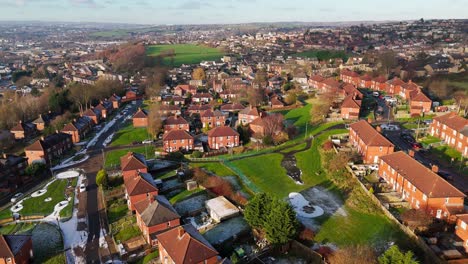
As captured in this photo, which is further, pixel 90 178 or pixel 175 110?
pixel 175 110

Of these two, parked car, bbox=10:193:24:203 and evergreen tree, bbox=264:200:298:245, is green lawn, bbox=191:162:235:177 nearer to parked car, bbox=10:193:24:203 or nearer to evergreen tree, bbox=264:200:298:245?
evergreen tree, bbox=264:200:298:245

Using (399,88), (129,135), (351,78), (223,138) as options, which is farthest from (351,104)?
(129,135)

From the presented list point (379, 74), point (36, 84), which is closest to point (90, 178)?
point (379, 74)

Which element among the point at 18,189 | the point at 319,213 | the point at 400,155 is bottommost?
the point at 18,189

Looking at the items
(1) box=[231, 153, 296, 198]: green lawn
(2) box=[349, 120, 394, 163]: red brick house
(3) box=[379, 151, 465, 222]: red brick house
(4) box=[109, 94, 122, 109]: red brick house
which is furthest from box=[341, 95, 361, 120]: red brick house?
(4) box=[109, 94, 122, 109]: red brick house

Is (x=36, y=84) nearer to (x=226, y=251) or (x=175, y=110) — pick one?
(x=175, y=110)

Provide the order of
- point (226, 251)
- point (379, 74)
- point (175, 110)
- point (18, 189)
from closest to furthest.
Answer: point (226, 251), point (18, 189), point (175, 110), point (379, 74)

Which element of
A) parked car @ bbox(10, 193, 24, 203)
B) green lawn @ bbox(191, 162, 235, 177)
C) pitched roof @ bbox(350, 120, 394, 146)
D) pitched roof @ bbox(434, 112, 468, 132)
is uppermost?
pitched roof @ bbox(434, 112, 468, 132)
